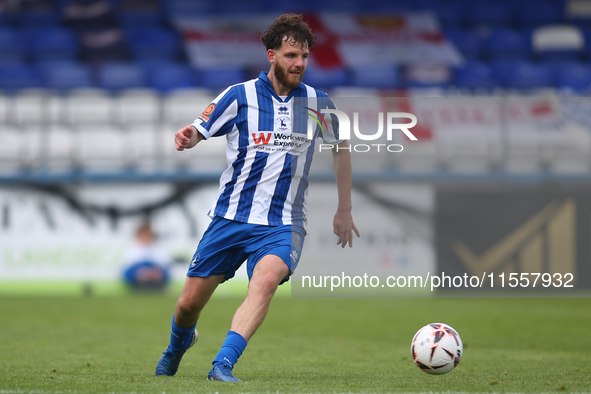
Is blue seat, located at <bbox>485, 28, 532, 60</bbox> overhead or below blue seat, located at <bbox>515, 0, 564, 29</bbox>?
below

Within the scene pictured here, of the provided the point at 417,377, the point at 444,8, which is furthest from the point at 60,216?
the point at 444,8

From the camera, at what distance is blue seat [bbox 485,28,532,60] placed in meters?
17.3

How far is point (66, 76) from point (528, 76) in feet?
30.6

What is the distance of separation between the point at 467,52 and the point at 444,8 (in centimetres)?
159

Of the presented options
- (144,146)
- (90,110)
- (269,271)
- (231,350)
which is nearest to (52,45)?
(90,110)

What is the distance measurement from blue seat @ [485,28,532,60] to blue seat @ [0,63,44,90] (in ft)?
31.6

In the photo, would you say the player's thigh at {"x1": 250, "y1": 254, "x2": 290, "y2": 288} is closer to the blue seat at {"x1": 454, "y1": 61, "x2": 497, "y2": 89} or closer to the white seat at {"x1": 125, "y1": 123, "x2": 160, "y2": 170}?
the white seat at {"x1": 125, "y1": 123, "x2": 160, "y2": 170}

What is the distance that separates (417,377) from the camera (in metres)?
4.84

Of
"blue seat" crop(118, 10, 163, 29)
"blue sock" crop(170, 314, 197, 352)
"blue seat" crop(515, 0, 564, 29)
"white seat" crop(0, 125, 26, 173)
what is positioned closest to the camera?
"blue sock" crop(170, 314, 197, 352)

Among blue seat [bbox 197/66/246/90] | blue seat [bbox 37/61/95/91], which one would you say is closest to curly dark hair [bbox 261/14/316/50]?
blue seat [bbox 197/66/246/90]

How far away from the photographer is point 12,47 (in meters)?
16.0

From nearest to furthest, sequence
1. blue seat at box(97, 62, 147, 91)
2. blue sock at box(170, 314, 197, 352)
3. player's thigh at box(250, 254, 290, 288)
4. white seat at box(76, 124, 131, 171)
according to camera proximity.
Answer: player's thigh at box(250, 254, 290, 288) → blue sock at box(170, 314, 197, 352) → white seat at box(76, 124, 131, 171) → blue seat at box(97, 62, 147, 91)

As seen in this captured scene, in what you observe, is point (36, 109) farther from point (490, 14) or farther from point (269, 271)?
point (490, 14)

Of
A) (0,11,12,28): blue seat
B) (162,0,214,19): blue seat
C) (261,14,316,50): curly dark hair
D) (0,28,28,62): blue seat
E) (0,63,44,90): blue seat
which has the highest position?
(162,0,214,19): blue seat
